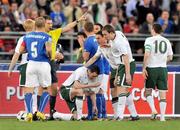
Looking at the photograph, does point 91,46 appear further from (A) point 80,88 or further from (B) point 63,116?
(B) point 63,116

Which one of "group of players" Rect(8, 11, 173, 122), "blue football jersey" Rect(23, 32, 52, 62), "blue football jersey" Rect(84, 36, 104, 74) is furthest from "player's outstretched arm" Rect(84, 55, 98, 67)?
"blue football jersey" Rect(23, 32, 52, 62)

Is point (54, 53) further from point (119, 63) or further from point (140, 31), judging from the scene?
point (140, 31)

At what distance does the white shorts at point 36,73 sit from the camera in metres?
21.0

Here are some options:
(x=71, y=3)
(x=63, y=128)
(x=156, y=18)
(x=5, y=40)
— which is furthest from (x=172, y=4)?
(x=63, y=128)

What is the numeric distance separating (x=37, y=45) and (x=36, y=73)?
0.60 m

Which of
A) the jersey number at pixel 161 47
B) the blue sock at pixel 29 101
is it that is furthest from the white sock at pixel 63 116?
the jersey number at pixel 161 47

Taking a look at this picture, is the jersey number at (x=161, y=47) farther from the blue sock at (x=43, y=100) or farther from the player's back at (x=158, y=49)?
the blue sock at (x=43, y=100)

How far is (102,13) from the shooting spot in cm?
2888

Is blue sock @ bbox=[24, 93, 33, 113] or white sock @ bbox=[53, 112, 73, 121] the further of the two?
white sock @ bbox=[53, 112, 73, 121]

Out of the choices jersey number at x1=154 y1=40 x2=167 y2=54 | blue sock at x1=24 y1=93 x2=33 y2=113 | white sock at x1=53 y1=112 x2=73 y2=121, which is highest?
jersey number at x1=154 y1=40 x2=167 y2=54

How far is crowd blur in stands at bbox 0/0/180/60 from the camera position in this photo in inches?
1096

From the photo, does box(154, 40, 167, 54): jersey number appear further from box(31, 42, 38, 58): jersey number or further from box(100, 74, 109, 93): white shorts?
box(31, 42, 38, 58): jersey number

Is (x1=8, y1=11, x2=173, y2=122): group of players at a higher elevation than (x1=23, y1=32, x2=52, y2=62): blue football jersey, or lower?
lower

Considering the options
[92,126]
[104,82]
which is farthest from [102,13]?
[92,126]
